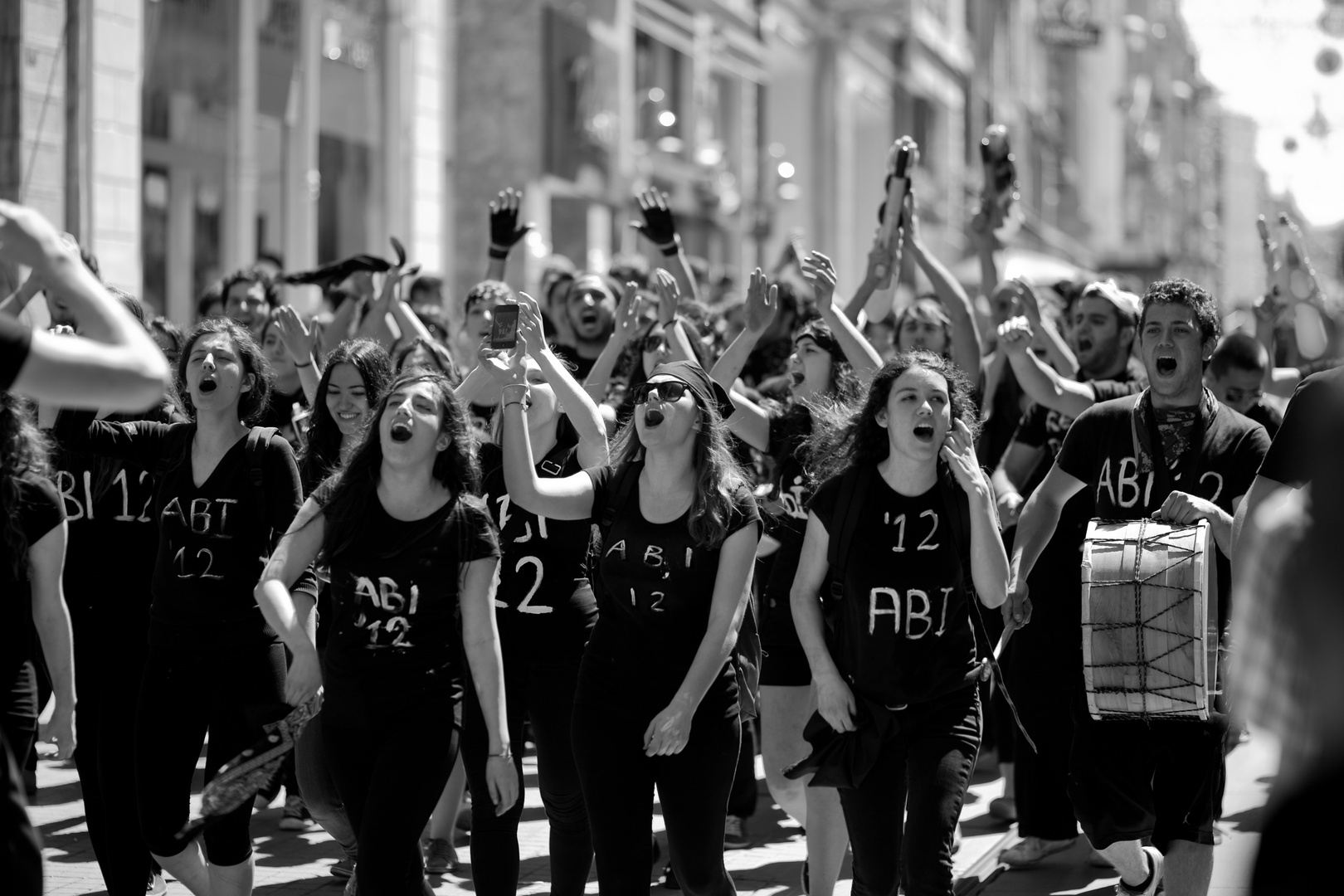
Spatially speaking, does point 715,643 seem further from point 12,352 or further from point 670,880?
point 12,352

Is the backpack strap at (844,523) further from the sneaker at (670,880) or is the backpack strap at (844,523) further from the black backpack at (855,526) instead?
the sneaker at (670,880)

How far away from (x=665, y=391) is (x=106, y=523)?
2230 mm

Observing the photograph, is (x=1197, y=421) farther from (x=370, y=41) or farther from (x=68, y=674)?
(x=370, y=41)

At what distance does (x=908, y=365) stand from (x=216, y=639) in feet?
7.53

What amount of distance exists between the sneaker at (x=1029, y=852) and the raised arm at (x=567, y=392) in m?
2.46

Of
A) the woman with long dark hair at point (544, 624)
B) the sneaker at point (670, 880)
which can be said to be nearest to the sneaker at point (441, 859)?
the sneaker at point (670, 880)

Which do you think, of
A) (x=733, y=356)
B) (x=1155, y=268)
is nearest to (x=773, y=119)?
(x=1155, y=268)

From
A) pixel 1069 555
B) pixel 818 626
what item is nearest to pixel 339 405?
pixel 818 626

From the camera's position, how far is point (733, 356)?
6.84m

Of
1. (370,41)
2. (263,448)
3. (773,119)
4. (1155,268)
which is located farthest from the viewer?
(1155,268)

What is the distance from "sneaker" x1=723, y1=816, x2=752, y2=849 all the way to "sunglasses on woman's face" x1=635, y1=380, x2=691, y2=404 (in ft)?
8.79

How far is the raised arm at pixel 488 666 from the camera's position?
485 cm

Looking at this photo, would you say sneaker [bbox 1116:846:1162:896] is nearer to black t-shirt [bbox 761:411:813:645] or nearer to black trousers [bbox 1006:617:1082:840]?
black trousers [bbox 1006:617:1082:840]

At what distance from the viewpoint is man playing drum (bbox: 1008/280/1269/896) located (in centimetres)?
544
